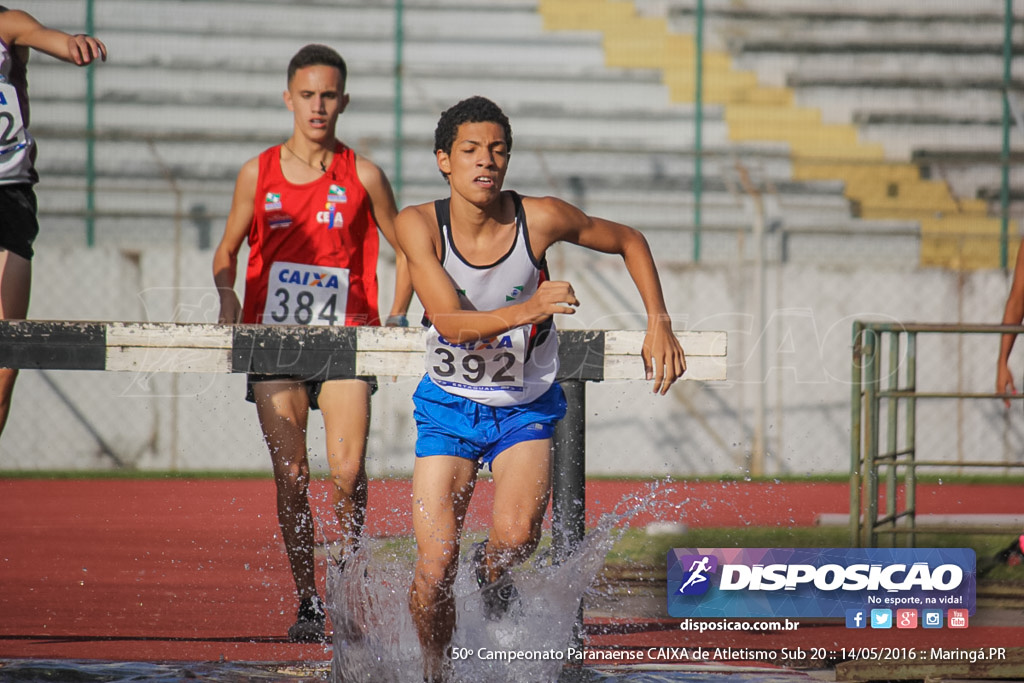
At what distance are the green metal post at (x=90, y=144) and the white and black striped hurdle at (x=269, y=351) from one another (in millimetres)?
6933

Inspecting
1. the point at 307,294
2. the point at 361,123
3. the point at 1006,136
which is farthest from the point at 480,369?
the point at 1006,136

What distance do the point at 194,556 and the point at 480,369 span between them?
11.8 feet

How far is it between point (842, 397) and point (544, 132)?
4045 millimetres

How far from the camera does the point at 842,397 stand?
10.1 meters

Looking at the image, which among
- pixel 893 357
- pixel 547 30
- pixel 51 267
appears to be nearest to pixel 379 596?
pixel 893 357

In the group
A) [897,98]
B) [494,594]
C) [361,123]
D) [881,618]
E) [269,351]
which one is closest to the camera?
[494,594]

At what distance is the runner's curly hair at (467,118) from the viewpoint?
3.15 metres

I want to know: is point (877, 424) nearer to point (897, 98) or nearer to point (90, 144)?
point (90, 144)

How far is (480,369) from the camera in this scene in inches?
125

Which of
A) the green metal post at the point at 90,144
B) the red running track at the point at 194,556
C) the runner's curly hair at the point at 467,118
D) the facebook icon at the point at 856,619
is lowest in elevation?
the red running track at the point at 194,556

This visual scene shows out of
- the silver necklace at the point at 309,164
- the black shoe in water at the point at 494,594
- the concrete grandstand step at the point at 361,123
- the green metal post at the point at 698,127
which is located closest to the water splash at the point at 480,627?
the black shoe in water at the point at 494,594

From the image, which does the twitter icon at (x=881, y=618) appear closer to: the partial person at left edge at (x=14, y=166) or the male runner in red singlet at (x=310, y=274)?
the male runner in red singlet at (x=310, y=274)

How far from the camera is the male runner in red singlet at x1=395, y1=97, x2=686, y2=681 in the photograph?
10.1 feet

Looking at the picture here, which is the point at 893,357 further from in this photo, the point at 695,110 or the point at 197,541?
the point at 695,110
